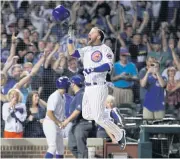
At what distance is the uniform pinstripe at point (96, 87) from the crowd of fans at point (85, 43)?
4537 millimetres

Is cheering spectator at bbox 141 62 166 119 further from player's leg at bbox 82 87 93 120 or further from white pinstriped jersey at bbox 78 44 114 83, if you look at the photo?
white pinstriped jersey at bbox 78 44 114 83

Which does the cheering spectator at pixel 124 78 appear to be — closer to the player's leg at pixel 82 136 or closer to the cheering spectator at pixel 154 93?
the cheering spectator at pixel 154 93

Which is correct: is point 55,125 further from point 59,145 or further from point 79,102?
point 79,102

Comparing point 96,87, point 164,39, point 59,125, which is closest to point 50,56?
point 164,39

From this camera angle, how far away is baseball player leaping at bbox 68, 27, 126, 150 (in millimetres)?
10445

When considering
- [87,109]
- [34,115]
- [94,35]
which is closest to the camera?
[94,35]

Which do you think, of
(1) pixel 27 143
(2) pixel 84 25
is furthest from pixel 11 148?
(2) pixel 84 25

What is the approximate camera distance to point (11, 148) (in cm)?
1534

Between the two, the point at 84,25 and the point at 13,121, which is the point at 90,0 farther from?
the point at 13,121

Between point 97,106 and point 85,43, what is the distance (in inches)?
222

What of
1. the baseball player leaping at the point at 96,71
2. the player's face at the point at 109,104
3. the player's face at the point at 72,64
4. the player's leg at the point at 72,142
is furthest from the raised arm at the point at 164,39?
the baseball player leaping at the point at 96,71

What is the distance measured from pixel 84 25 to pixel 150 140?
374 cm

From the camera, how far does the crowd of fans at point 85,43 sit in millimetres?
15672

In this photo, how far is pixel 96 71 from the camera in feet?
34.5
